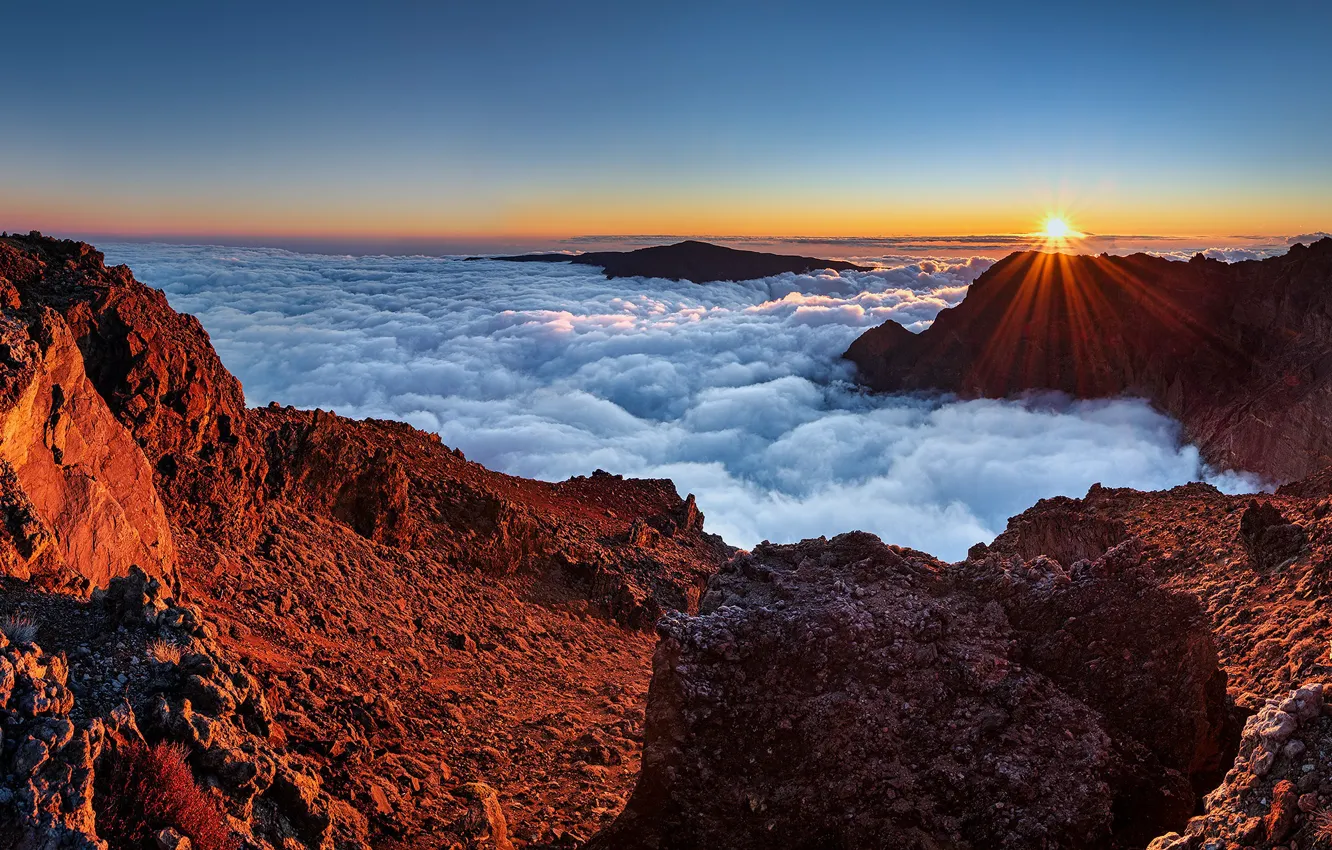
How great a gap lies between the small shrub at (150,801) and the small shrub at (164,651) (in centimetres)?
94

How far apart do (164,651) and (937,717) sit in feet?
23.5

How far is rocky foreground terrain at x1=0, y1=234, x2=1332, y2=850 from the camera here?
19.1ft

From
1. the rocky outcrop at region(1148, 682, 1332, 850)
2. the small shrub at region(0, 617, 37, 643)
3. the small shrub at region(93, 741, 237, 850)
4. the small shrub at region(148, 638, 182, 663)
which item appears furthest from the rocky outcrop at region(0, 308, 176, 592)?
the rocky outcrop at region(1148, 682, 1332, 850)

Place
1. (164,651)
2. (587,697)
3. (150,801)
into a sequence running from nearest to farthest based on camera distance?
1. (150,801)
2. (164,651)
3. (587,697)

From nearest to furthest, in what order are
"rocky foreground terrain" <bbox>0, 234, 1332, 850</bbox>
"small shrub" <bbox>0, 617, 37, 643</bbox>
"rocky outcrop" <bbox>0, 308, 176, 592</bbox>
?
"rocky foreground terrain" <bbox>0, 234, 1332, 850</bbox>, "small shrub" <bbox>0, 617, 37, 643</bbox>, "rocky outcrop" <bbox>0, 308, 176, 592</bbox>

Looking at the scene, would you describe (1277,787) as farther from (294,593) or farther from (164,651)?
(294,593)

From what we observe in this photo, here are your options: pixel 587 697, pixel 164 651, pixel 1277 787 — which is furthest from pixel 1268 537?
pixel 164 651

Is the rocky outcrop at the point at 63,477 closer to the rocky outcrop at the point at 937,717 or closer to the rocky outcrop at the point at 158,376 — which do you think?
the rocky outcrop at the point at 158,376

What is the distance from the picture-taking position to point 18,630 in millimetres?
6133

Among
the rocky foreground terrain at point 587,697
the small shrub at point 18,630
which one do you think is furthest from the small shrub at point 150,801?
the small shrub at point 18,630

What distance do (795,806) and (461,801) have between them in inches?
169

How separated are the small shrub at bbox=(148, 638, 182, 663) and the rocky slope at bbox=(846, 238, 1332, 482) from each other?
173ft

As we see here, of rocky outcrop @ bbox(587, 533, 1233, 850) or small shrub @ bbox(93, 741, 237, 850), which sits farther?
rocky outcrop @ bbox(587, 533, 1233, 850)

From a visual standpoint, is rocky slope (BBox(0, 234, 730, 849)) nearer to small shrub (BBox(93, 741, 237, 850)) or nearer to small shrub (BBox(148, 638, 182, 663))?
small shrub (BBox(148, 638, 182, 663))
